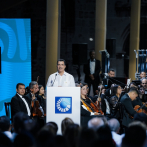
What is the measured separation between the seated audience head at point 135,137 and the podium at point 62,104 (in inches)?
67.3

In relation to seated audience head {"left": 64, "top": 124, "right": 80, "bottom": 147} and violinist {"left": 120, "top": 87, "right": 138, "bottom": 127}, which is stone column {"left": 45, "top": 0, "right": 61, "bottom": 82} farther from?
seated audience head {"left": 64, "top": 124, "right": 80, "bottom": 147}

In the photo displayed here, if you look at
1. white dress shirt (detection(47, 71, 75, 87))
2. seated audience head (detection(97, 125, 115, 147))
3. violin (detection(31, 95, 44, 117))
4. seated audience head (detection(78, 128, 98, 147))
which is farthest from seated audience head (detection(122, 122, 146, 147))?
violin (detection(31, 95, 44, 117))

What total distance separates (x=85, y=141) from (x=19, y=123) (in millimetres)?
908

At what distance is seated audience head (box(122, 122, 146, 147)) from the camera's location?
103 inches

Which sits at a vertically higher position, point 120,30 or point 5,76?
point 120,30

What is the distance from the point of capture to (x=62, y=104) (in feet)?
14.6

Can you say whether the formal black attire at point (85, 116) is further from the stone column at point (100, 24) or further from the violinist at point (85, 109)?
the stone column at point (100, 24)

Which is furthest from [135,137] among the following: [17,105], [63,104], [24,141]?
[17,105]

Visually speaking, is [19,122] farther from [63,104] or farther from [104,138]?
[63,104]

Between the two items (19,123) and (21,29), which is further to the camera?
(21,29)

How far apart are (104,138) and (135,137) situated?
0.84ft

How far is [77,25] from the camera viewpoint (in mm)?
14039

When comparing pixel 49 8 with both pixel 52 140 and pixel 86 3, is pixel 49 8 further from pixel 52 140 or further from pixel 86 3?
pixel 52 140

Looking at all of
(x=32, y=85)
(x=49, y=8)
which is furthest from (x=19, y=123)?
(x=49, y=8)
